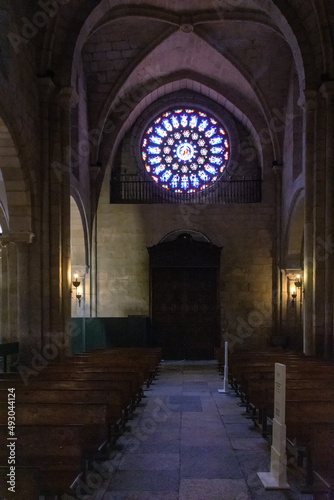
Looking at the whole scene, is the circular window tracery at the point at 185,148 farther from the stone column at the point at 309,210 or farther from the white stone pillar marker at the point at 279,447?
the white stone pillar marker at the point at 279,447

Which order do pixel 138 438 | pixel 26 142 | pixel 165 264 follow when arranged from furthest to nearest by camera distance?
pixel 165 264, pixel 26 142, pixel 138 438

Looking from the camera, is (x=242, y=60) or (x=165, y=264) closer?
(x=242, y=60)

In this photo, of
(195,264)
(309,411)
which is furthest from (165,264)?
(309,411)

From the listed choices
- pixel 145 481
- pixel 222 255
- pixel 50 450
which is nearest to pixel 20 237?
pixel 145 481

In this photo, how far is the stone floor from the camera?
4805mm

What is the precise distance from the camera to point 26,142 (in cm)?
1044

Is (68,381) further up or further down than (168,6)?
further down

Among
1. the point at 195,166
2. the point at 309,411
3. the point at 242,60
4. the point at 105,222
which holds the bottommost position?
the point at 309,411

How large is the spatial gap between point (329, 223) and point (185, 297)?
302 inches

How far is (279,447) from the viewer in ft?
16.2

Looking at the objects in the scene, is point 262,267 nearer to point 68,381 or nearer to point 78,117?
point 78,117

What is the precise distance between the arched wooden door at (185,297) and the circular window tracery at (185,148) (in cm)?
286

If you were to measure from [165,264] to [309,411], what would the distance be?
1244 centimetres

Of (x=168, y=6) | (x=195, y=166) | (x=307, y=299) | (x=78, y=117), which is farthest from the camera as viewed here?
(x=195, y=166)
